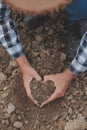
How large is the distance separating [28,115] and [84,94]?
25 cm

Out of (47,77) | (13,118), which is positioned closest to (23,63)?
(47,77)

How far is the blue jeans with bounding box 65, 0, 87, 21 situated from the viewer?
153 centimetres

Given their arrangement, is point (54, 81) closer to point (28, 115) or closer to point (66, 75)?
point (66, 75)

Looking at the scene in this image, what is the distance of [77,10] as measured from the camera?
1638 mm

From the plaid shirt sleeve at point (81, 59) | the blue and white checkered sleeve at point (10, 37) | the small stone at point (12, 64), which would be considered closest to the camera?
the plaid shirt sleeve at point (81, 59)

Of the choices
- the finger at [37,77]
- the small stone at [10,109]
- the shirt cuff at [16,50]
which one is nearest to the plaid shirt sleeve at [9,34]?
the shirt cuff at [16,50]

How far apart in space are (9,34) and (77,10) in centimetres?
28

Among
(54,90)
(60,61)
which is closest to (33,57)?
(60,61)

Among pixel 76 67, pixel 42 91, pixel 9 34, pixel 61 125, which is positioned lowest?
pixel 61 125

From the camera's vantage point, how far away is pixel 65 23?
1985 millimetres

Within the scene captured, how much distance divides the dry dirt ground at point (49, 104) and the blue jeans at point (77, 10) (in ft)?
0.56

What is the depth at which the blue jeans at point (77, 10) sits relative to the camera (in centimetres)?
153

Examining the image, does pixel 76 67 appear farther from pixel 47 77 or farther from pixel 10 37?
pixel 10 37

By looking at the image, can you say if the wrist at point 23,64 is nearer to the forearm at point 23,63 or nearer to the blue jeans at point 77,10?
the forearm at point 23,63
